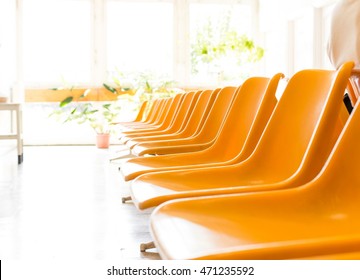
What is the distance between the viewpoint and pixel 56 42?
29.2 ft

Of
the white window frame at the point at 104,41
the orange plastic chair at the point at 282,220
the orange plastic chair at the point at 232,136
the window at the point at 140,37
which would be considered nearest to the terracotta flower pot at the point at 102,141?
the white window frame at the point at 104,41

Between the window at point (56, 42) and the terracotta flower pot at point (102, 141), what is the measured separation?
3.95ft

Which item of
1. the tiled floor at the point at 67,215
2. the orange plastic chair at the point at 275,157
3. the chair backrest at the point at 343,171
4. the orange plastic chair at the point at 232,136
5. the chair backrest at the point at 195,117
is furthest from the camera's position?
the chair backrest at the point at 195,117

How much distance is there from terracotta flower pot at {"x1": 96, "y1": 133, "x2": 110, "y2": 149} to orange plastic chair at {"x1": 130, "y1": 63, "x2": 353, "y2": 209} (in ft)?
22.3

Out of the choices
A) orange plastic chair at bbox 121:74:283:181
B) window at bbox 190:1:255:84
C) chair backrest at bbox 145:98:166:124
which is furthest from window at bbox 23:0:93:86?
orange plastic chair at bbox 121:74:283:181

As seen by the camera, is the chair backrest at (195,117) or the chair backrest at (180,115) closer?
the chair backrest at (195,117)

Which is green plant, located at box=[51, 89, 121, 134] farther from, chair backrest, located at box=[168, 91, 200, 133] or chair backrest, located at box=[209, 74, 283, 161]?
chair backrest, located at box=[209, 74, 283, 161]

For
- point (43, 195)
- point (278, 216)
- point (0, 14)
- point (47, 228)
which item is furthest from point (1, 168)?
point (278, 216)

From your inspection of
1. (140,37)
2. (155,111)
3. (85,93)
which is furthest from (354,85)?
(140,37)

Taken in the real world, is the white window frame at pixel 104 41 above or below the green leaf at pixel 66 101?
above

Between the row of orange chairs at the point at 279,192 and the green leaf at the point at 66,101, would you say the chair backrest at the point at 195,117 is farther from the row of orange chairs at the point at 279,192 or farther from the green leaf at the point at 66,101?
the green leaf at the point at 66,101

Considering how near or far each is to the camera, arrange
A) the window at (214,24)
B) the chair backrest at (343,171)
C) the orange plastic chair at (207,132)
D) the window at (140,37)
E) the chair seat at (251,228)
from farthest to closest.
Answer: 1. the window at (214,24)
2. the window at (140,37)
3. the orange plastic chair at (207,132)
4. the chair backrest at (343,171)
5. the chair seat at (251,228)

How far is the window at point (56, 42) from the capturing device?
8.72m

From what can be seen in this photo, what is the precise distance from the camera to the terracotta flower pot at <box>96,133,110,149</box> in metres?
8.43
